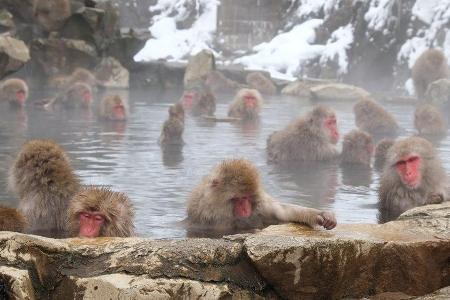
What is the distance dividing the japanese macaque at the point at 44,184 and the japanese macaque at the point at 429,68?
39.4 feet

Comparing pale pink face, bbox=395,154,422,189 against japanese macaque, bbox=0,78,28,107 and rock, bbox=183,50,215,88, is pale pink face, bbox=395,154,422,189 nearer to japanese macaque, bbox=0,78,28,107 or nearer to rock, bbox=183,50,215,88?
japanese macaque, bbox=0,78,28,107

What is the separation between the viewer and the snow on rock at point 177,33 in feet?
81.8

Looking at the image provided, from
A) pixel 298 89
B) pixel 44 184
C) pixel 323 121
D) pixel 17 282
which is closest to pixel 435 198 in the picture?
pixel 44 184

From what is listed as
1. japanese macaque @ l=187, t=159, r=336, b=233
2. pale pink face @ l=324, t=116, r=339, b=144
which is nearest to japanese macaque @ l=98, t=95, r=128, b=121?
pale pink face @ l=324, t=116, r=339, b=144

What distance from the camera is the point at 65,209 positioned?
17.0 feet

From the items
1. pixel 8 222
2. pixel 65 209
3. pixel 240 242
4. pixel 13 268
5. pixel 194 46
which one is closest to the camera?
pixel 13 268

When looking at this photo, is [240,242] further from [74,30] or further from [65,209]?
[74,30]

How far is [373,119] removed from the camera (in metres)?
11.5

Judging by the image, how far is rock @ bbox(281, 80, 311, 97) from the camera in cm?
1891

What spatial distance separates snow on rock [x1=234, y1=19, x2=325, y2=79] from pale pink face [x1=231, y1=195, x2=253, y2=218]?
16.9 metres

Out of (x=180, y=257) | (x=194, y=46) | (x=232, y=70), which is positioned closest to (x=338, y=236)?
(x=180, y=257)

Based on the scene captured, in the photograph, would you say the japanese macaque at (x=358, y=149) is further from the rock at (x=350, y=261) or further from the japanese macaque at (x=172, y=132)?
the rock at (x=350, y=261)

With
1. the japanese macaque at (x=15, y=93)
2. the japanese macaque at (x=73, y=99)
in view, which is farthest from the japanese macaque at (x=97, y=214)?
the japanese macaque at (x=73, y=99)

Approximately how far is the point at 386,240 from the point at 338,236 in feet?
0.74
